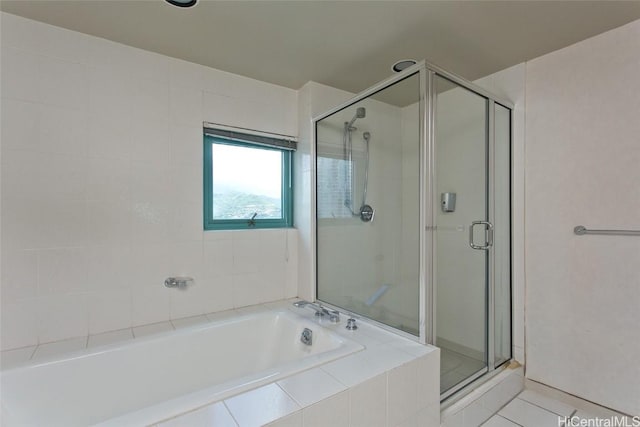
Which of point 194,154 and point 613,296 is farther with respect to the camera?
point 194,154

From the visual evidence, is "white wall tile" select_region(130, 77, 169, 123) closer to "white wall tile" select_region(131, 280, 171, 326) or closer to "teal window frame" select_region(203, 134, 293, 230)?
"teal window frame" select_region(203, 134, 293, 230)

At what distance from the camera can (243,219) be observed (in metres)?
2.34

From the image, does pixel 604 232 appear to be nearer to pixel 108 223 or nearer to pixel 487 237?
pixel 487 237

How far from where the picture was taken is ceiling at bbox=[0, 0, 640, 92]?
152 centimetres

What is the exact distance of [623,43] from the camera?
1.64 m

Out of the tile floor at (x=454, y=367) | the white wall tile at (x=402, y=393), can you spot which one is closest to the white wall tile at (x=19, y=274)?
the white wall tile at (x=402, y=393)

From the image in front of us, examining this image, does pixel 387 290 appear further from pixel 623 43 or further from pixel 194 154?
pixel 623 43

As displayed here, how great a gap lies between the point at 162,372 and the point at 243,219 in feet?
3.60

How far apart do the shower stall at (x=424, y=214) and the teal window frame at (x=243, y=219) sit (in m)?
0.29

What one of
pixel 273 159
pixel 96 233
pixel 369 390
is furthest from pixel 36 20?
pixel 369 390

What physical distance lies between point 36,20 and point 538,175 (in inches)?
119

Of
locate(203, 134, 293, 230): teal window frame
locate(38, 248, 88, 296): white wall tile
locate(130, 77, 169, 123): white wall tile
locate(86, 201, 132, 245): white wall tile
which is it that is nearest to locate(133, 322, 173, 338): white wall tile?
locate(38, 248, 88, 296): white wall tile

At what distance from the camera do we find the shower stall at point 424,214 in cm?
165

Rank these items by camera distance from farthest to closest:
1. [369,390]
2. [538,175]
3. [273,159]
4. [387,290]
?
[273,159] < [387,290] < [538,175] < [369,390]
